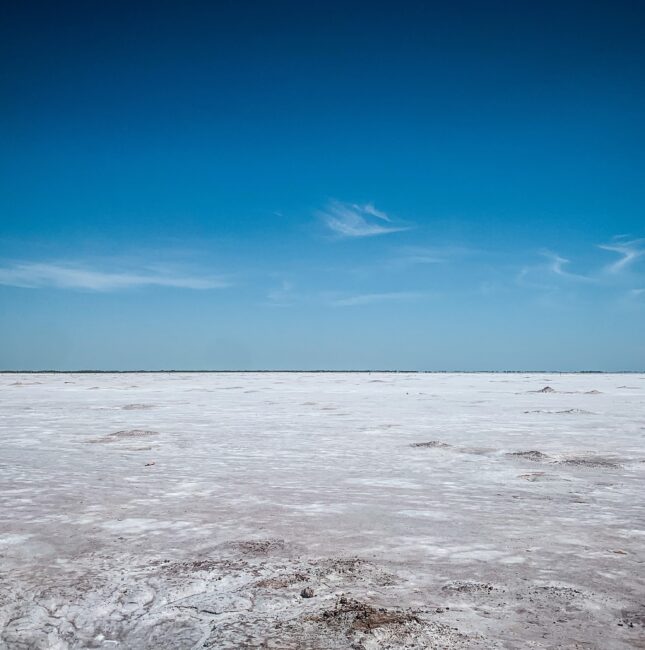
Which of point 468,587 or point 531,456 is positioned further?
point 531,456

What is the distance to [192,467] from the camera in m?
7.22

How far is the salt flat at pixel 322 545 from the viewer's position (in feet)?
8.87

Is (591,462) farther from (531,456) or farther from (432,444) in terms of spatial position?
(432,444)

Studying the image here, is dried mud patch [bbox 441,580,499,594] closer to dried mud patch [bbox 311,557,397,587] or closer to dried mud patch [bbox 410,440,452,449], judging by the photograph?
dried mud patch [bbox 311,557,397,587]

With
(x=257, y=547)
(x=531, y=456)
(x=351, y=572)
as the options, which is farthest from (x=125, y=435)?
(x=351, y=572)

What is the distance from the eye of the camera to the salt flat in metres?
2.71

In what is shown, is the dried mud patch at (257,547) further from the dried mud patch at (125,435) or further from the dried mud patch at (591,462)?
the dried mud patch at (125,435)

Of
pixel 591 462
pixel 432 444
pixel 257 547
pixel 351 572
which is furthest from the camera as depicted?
pixel 432 444

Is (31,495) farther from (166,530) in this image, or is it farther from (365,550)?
(365,550)

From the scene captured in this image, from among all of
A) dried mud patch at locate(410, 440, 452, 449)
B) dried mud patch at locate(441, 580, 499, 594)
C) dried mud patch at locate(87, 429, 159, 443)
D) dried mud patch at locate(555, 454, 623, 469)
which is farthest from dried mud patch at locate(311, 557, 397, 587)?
dried mud patch at locate(87, 429, 159, 443)

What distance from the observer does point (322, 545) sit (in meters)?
4.02

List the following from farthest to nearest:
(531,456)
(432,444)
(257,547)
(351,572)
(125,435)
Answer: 1. (125,435)
2. (432,444)
3. (531,456)
4. (257,547)
5. (351,572)

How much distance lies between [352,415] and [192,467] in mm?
7901

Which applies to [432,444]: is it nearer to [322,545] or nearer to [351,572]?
[322,545]
